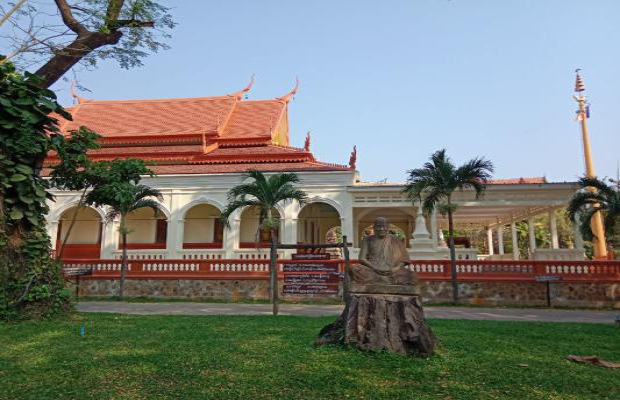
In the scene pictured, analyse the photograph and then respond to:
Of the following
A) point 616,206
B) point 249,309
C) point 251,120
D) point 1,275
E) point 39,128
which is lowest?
point 249,309

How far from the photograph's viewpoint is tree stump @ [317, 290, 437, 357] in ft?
16.4

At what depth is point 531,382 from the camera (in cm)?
407

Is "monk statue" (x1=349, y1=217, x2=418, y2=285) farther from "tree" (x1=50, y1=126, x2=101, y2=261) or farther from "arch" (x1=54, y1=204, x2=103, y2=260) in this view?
"arch" (x1=54, y1=204, x2=103, y2=260)

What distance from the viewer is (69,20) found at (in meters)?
7.71

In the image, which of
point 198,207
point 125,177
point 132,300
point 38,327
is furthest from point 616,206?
point 198,207

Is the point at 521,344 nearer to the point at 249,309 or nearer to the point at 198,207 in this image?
the point at 249,309

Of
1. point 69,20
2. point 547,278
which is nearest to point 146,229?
point 69,20

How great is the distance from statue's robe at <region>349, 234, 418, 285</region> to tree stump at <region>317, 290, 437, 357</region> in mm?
211

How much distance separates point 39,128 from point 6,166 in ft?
3.04

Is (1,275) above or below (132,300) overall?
above

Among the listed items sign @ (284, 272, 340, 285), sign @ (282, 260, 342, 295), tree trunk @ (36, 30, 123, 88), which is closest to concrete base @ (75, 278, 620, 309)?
sign @ (282, 260, 342, 295)

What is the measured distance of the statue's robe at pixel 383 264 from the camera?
18.0ft

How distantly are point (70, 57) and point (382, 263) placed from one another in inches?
266

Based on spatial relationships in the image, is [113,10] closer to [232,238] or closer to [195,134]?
[232,238]
